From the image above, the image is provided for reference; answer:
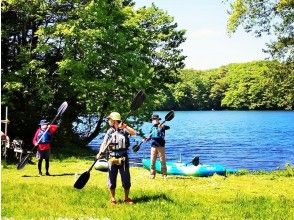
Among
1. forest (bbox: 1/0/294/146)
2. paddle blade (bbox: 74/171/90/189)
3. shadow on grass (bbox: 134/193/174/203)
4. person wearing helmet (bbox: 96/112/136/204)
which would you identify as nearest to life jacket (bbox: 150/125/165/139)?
shadow on grass (bbox: 134/193/174/203)

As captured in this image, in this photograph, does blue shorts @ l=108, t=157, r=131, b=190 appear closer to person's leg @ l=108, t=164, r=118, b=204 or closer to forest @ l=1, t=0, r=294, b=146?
person's leg @ l=108, t=164, r=118, b=204

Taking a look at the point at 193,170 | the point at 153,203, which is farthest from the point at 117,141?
the point at 193,170

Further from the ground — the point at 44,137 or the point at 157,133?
the point at 157,133

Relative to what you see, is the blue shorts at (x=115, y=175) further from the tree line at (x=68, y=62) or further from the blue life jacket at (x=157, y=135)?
the tree line at (x=68, y=62)

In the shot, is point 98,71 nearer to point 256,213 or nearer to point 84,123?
point 84,123

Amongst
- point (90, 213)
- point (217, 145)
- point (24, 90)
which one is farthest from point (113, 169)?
point (217, 145)

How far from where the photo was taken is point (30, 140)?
34.4 meters

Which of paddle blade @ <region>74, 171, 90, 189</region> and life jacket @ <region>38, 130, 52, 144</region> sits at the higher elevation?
life jacket @ <region>38, 130, 52, 144</region>

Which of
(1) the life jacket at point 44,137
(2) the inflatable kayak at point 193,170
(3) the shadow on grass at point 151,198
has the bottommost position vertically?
(2) the inflatable kayak at point 193,170

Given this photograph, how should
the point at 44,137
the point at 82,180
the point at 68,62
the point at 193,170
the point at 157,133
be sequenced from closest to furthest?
the point at 82,180 < the point at 157,133 < the point at 44,137 < the point at 193,170 < the point at 68,62

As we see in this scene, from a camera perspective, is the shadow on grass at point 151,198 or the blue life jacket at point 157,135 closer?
the shadow on grass at point 151,198

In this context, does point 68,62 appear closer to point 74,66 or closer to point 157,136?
point 74,66

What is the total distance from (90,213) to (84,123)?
31.2 m

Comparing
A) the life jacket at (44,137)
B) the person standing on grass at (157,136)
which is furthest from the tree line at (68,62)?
the person standing on grass at (157,136)
